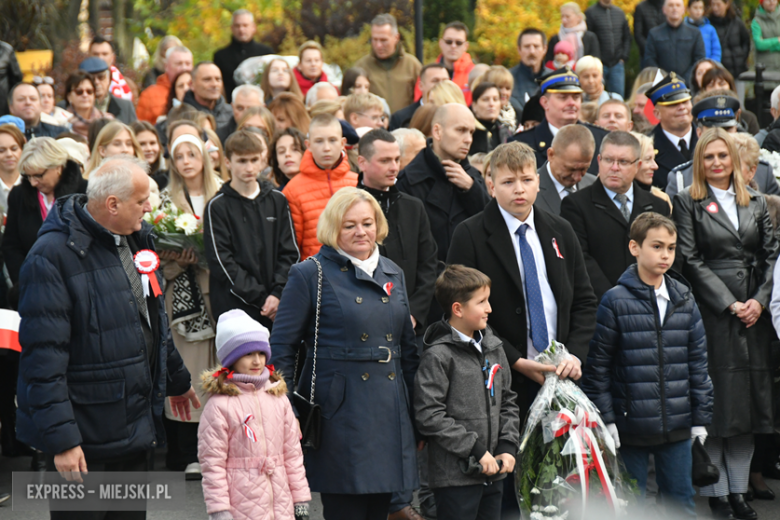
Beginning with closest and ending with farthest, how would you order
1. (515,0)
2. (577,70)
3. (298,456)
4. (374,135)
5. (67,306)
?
1. (67,306)
2. (298,456)
3. (374,135)
4. (577,70)
5. (515,0)

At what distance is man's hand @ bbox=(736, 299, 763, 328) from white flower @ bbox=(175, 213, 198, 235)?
12.5 feet

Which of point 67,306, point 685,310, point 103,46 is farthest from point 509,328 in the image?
point 103,46

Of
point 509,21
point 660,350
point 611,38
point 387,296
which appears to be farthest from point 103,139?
→ point 509,21

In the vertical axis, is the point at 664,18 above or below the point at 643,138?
above

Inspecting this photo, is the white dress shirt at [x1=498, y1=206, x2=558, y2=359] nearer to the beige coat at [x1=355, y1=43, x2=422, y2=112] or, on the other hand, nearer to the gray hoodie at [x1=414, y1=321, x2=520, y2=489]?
the gray hoodie at [x1=414, y1=321, x2=520, y2=489]

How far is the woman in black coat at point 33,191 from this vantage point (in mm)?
7426

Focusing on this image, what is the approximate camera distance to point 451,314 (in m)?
5.31

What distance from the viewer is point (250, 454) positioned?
477cm

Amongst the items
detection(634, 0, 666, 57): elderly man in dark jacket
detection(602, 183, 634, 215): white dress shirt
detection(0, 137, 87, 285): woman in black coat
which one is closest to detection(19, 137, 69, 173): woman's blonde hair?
detection(0, 137, 87, 285): woman in black coat

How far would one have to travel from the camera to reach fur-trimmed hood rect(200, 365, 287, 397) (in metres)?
4.82

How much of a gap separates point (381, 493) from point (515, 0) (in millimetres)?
14877

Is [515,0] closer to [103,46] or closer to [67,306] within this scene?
[103,46]

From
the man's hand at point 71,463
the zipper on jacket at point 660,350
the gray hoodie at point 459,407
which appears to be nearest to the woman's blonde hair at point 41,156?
the man's hand at point 71,463

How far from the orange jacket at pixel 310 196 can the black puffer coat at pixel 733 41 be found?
9.56 meters
